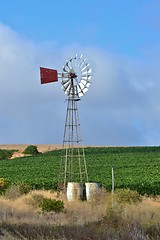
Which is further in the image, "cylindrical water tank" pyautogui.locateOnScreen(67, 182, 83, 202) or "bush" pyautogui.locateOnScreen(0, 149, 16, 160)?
"bush" pyautogui.locateOnScreen(0, 149, 16, 160)

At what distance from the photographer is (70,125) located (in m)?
34.5

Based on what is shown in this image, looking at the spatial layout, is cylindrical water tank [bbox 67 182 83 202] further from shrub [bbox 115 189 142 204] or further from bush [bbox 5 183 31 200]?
bush [bbox 5 183 31 200]

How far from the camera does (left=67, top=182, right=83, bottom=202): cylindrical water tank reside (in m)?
32.9

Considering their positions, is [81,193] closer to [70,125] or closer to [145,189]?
[70,125]

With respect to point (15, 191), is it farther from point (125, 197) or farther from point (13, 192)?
point (125, 197)

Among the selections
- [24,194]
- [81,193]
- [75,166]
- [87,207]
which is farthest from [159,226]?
[75,166]

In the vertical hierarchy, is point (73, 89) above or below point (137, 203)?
above

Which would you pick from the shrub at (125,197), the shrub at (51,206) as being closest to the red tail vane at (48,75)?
the shrub at (125,197)

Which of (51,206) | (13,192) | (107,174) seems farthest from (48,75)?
(107,174)

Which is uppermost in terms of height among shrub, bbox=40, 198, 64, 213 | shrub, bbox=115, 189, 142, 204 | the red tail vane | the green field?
the red tail vane

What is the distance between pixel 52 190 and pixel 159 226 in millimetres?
24959

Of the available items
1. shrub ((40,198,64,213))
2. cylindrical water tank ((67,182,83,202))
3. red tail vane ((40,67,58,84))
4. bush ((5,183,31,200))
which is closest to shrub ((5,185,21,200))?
→ bush ((5,183,31,200))

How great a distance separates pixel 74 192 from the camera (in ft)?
108

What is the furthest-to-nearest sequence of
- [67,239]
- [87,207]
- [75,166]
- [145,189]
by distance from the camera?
[75,166]
[145,189]
[87,207]
[67,239]
